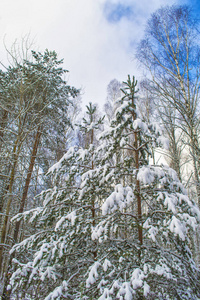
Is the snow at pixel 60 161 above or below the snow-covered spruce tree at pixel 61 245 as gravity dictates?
above

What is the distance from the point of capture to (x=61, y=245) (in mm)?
3020

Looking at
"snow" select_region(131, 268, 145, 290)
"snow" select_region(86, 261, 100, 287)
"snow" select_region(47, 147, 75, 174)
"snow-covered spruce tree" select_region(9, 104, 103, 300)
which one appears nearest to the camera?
"snow" select_region(131, 268, 145, 290)

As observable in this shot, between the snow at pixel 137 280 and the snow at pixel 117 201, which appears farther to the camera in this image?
the snow at pixel 117 201

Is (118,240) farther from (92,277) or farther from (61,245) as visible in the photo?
(61,245)

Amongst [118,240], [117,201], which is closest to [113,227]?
[118,240]

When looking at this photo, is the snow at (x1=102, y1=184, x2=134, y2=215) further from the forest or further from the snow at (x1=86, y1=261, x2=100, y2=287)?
the snow at (x1=86, y1=261, x2=100, y2=287)

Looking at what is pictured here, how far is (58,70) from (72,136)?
4.36m

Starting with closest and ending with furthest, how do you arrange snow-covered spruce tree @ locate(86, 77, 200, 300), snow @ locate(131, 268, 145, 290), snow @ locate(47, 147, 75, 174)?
snow @ locate(131, 268, 145, 290) → snow-covered spruce tree @ locate(86, 77, 200, 300) → snow @ locate(47, 147, 75, 174)

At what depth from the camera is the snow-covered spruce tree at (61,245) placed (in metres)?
2.94

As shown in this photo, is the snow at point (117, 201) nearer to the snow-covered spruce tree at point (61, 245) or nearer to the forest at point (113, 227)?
the forest at point (113, 227)

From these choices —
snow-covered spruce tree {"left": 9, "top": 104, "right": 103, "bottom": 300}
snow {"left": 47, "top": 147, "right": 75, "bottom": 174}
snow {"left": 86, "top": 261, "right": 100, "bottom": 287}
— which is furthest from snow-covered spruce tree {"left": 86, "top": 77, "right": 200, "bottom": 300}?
snow {"left": 47, "top": 147, "right": 75, "bottom": 174}

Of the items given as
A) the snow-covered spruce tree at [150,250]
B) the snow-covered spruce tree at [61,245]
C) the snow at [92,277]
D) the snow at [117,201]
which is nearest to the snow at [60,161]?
the snow-covered spruce tree at [61,245]

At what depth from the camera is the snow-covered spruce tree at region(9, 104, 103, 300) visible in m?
2.94

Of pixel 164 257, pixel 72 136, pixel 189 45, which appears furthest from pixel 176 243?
pixel 72 136
